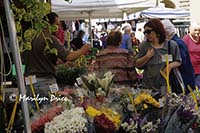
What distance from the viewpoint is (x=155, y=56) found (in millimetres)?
4676

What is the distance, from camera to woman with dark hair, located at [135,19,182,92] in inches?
182

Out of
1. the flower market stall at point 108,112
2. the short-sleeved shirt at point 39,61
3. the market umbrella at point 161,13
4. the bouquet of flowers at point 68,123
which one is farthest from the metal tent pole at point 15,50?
the market umbrella at point 161,13

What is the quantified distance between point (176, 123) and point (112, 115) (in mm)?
377

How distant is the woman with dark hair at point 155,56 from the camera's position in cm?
462

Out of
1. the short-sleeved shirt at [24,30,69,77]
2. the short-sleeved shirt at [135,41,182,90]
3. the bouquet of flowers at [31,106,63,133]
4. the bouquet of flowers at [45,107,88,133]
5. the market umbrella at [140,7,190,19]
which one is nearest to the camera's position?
the bouquet of flowers at [45,107,88,133]

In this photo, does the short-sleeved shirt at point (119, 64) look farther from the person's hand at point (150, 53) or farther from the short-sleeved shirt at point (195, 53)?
the short-sleeved shirt at point (195, 53)

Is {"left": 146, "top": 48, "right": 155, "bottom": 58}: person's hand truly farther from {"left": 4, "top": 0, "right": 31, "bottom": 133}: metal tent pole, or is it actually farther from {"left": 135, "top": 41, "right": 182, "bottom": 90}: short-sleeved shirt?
{"left": 4, "top": 0, "right": 31, "bottom": 133}: metal tent pole

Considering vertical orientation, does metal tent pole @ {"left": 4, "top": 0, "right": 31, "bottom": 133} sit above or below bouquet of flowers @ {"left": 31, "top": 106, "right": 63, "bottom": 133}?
above

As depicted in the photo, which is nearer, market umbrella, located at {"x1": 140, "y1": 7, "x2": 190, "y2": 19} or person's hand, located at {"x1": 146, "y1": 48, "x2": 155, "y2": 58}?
person's hand, located at {"x1": 146, "y1": 48, "x2": 155, "y2": 58}

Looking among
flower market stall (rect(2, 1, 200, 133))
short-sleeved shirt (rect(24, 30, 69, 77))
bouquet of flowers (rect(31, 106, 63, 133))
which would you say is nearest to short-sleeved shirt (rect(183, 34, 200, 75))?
short-sleeved shirt (rect(24, 30, 69, 77))

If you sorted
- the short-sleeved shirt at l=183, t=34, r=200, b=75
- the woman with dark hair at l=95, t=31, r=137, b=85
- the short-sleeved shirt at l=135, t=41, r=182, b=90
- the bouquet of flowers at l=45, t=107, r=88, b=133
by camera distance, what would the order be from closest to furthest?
the bouquet of flowers at l=45, t=107, r=88, b=133
the short-sleeved shirt at l=135, t=41, r=182, b=90
the woman with dark hair at l=95, t=31, r=137, b=85
the short-sleeved shirt at l=183, t=34, r=200, b=75

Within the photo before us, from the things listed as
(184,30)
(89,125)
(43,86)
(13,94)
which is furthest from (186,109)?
(184,30)

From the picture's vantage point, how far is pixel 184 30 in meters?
17.1

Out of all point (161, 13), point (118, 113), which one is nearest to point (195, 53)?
point (118, 113)
